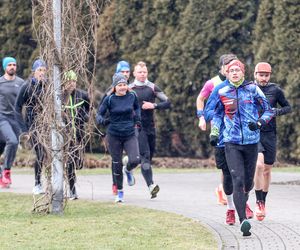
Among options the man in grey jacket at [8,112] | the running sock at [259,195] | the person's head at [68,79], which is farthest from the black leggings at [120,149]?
the man in grey jacket at [8,112]

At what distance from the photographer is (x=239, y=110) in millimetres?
11453

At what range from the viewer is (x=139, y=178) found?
19.1 m

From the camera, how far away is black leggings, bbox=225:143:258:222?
37.0 ft

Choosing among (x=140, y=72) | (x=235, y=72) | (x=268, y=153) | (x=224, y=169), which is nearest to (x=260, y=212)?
(x=224, y=169)

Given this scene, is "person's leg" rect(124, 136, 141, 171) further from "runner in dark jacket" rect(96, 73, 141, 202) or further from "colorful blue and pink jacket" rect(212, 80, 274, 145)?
"colorful blue and pink jacket" rect(212, 80, 274, 145)

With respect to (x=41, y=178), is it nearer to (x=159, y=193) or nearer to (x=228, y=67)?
(x=159, y=193)

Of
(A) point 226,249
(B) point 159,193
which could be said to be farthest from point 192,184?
(A) point 226,249

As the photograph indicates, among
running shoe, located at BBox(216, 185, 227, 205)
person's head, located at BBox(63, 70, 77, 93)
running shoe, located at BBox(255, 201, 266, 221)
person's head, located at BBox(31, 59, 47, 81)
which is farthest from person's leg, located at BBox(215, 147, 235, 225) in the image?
person's head, located at BBox(31, 59, 47, 81)

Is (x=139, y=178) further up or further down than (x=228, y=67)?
further down

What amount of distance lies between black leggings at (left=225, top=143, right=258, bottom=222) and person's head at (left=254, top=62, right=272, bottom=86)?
165cm

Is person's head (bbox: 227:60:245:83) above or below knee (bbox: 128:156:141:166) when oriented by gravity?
above

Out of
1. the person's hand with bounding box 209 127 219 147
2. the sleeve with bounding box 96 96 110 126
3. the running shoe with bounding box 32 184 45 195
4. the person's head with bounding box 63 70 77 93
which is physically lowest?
the running shoe with bounding box 32 184 45 195

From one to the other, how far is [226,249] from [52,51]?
12.1 ft

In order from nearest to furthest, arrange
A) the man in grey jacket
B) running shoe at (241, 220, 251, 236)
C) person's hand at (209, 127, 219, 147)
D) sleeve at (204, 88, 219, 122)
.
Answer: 1. running shoe at (241, 220, 251, 236)
2. person's hand at (209, 127, 219, 147)
3. sleeve at (204, 88, 219, 122)
4. the man in grey jacket
